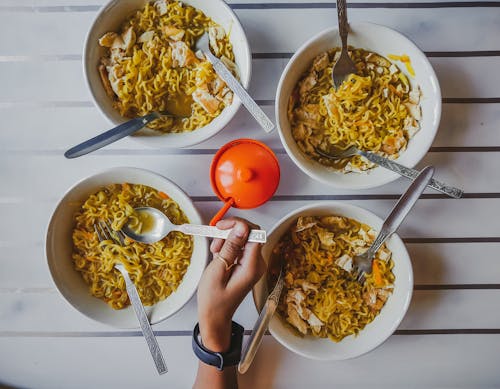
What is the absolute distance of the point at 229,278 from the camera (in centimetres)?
121

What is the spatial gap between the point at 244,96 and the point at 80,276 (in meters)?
0.77

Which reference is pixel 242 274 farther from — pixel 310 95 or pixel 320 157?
pixel 310 95

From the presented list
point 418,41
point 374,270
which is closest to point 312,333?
point 374,270

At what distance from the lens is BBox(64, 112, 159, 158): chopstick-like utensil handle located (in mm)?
1257

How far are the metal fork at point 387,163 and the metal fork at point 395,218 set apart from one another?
1.2 inches

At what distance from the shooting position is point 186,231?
4.21 ft

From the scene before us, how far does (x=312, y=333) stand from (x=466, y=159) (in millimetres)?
763

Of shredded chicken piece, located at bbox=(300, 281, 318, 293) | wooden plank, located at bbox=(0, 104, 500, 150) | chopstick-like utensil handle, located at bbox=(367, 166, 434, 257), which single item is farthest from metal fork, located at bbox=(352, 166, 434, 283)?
wooden plank, located at bbox=(0, 104, 500, 150)

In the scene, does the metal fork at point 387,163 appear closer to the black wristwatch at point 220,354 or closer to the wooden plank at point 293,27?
the wooden plank at point 293,27

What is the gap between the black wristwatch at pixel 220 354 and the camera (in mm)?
1247

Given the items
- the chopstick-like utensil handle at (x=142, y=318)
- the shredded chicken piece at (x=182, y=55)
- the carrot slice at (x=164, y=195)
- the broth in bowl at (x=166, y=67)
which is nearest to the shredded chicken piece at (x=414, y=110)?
the broth in bowl at (x=166, y=67)

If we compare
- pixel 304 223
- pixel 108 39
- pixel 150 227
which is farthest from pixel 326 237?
pixel 108 39

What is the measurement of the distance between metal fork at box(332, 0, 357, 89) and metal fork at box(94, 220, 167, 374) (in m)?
0.82

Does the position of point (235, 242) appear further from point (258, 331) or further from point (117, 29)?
point (117, 29)
